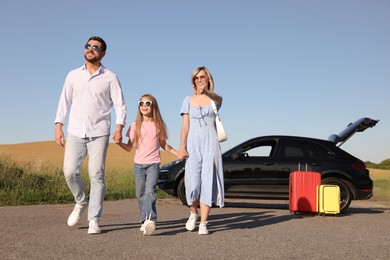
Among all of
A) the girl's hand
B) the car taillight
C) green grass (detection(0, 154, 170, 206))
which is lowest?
green grass (detection(0, 154, 170, 206))

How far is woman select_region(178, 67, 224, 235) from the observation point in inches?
263

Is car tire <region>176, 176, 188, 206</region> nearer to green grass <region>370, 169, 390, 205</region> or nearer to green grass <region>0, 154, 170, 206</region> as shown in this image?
green grass <region>0, 154, 170, 206</region>

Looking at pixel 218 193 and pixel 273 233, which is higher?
pixel 218 193

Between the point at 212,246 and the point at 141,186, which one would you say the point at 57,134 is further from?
the point at 212,246

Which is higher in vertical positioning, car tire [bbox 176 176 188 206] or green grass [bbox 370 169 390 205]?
car tire [bbox 176 176 188 206]

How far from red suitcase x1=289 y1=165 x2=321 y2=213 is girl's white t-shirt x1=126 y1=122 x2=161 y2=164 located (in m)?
4.09

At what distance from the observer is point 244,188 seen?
11.1m

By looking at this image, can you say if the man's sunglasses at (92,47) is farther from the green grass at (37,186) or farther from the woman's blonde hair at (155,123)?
the green grass at (37,186)

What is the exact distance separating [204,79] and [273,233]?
229 cm

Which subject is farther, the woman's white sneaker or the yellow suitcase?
the yellow suitcase

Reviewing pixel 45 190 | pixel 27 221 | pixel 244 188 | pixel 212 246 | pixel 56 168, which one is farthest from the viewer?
pixel 56 168

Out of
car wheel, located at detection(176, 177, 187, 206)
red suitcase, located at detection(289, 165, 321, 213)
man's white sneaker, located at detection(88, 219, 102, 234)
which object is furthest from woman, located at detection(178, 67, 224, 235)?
car wheel, located at detection(176, 177, 187, 206)

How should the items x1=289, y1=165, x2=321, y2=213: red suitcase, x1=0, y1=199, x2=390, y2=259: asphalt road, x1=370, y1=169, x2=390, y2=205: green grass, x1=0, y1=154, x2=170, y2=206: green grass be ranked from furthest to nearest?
x1=370, y1=169, x2=390, y2=205: green grass, x1=0, y1=154, x2=170, y2=206: green grass, x1=289, y1=165, x2=321, y2=213: red suitcase, x1=0, y1=199, x2=390, y2=259: asphalt road

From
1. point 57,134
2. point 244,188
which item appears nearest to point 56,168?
point 244,188
